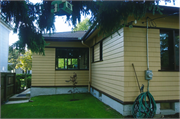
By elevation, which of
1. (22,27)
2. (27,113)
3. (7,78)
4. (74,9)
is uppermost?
(74,9)

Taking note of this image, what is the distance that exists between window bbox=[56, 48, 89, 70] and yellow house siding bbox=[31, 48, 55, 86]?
440 millimetres

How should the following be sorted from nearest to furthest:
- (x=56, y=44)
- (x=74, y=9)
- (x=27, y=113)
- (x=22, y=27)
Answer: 1. (x=74, y=9)
2. (x=22, y=27)
3. (x=27, y=113)
4. (x=56, y=44)

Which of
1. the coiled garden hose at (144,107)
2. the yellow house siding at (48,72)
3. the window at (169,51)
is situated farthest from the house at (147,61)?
the yellow house siding at (48,72)

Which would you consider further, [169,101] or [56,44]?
[56,44]

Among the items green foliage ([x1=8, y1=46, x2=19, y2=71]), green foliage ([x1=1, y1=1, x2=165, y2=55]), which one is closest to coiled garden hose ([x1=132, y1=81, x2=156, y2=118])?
green foliage ([x1=1, y1=1, x2=165, y2=55])

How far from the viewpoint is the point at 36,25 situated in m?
4.66

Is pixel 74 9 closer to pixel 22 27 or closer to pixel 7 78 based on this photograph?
pixel 22 27

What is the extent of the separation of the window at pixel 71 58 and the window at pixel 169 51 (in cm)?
534

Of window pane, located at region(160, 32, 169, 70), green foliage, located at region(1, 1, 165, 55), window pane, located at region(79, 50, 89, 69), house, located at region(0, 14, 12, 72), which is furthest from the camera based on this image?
house, located at region(0, 14, 12, 72)

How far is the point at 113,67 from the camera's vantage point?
214 inches

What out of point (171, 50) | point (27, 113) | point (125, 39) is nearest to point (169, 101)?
point (171, 50)

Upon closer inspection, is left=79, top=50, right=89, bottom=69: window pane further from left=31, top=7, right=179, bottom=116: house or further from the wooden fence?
the wooden fence

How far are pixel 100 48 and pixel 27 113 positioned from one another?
443 cm

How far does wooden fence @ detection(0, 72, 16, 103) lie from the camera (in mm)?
7131
